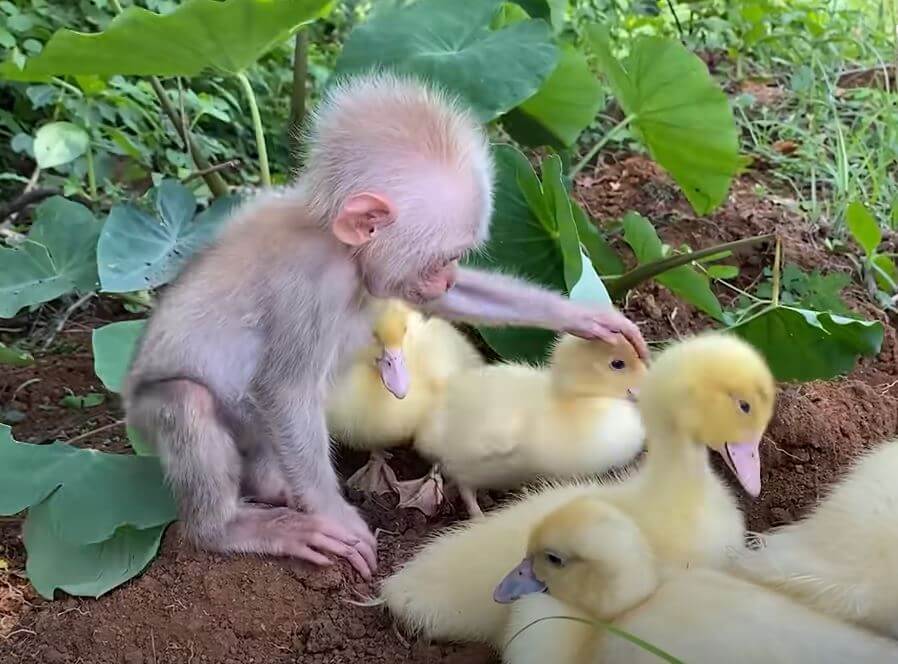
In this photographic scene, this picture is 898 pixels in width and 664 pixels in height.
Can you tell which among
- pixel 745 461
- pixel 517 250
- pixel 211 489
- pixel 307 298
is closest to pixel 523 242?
pixel 517 250

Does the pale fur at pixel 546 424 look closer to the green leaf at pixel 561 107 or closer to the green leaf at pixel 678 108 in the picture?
the green leaf at pixel 678 108

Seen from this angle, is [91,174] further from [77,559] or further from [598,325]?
[598,325]

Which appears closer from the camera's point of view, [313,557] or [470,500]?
[313,557]

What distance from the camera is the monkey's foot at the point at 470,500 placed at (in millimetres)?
2010

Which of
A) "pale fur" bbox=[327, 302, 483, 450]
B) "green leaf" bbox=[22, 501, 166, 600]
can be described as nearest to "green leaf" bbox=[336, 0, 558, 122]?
"pale fur" bbox=[327, 302, 483, 450]

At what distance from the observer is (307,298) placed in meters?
1.71

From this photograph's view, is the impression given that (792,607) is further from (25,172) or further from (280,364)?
(25,172)

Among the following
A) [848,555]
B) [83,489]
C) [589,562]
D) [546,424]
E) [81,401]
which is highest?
[848,555]

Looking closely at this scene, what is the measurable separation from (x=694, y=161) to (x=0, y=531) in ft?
6.11

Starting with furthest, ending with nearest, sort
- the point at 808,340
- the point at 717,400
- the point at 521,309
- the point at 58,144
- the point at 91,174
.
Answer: the point at 91,174, the point at 58,144, the point at 521,309, the point at 808,340, the point at 717,400

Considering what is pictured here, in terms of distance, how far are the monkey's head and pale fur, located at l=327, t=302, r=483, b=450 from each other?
36cm

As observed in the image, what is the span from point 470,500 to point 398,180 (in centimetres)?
76

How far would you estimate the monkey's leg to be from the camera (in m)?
1.73

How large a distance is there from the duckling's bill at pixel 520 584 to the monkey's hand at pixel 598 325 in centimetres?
65
